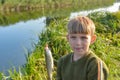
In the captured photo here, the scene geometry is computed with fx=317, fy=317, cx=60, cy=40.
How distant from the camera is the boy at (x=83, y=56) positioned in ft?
7.91

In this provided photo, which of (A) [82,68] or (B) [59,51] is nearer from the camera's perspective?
(A) [82,68]

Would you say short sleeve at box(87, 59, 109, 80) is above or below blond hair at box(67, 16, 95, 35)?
below

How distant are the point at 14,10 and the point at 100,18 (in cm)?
3254

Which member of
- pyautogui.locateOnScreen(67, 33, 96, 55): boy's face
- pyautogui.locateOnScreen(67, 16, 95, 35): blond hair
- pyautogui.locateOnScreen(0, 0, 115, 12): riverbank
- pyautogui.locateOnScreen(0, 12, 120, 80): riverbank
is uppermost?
pyautogui.locateOnScreen(67, 16, 95, 35): blond hair

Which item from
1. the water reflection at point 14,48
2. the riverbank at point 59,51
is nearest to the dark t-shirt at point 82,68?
the riverbank at point 59,51

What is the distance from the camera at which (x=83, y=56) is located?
8.26 ft

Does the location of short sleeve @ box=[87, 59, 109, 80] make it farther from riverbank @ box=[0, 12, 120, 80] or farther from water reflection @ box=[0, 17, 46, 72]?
water reflection @ box=[0, 17, 46, 72]

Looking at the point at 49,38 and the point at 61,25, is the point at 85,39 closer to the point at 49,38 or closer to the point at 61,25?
the point at 49,38

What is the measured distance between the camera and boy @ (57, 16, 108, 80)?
7.91 feet

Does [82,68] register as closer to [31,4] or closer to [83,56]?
[83,56]

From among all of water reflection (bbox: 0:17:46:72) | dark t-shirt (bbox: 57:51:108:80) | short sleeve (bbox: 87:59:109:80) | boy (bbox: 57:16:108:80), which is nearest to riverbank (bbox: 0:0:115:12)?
water reflection (bbox: 0:17:46:72)

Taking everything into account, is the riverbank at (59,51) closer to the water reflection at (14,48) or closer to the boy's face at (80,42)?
the boy's face at (80,42)

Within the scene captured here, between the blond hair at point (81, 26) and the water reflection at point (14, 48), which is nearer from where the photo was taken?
the blond hair at point (81, 26)

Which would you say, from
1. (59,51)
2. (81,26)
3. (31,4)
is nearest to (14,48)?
(59,51)
